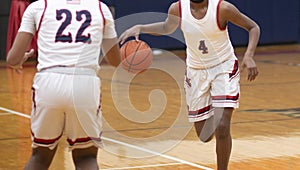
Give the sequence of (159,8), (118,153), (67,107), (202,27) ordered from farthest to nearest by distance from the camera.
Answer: (159,8) < (118,153) < (202,27) < (67,107)

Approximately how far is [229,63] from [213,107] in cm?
40

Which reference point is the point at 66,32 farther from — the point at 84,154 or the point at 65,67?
the point at 84,154

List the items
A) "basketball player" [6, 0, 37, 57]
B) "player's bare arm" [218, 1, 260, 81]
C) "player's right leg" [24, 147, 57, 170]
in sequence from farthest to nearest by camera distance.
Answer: "basketball player" [6, 0, 37, 57] < "player's bare arm" [218, 1, 260, 81] < "player's right leg" [24, 147, 57, 170]

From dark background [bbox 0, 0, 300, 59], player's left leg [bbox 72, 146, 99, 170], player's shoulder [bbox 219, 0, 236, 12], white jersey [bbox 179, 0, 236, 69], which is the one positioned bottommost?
dark background [bbox 0, 0, 300, 59]

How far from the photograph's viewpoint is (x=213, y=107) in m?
6.54

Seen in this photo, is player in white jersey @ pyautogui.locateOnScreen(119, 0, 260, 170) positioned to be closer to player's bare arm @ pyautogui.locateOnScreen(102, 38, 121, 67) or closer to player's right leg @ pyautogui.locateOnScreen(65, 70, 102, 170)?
player's bare arm @ pyautogui.locateOnScreen(102, 38, 121, 67)

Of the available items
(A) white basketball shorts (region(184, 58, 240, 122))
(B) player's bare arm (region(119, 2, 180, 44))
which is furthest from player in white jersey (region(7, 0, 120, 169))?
(A) white basketball shorts (region(184, 58, 240, 122))

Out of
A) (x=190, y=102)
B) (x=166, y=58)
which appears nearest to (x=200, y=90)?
(x=190, y=102)

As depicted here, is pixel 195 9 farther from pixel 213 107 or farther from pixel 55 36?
pixel 55 36

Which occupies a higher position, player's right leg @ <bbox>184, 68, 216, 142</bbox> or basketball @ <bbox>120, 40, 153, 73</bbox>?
basketball @ <bbox>120, 40, 153, 73</bbox>

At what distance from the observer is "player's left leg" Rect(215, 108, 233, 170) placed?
6387 mm

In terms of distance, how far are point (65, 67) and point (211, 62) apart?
204 cm

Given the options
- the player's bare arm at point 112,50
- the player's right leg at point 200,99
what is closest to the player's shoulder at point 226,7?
the player's right leg at point 200,99

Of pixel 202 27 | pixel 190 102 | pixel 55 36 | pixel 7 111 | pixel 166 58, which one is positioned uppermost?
pixel 55 36
